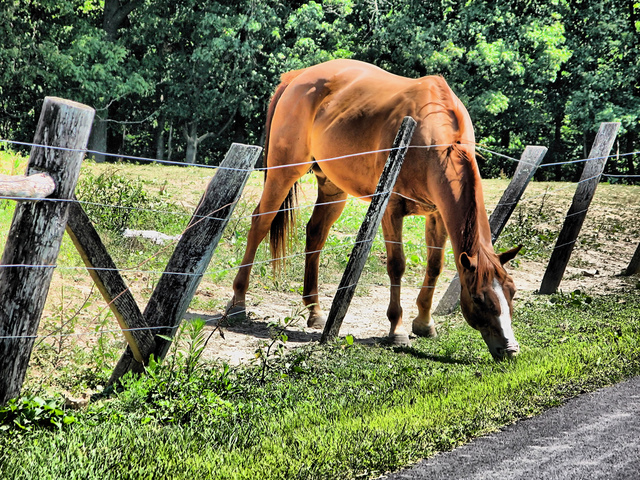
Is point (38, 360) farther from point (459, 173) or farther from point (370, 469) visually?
point (459, 173)

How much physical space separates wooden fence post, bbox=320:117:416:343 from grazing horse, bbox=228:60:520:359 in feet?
0.70

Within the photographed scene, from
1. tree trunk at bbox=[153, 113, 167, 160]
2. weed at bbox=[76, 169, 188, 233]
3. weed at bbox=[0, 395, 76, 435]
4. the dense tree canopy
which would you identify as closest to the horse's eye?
weed at bbox=[0, 395, 76, 435]

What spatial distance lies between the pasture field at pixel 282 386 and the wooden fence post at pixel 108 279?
255 millimetres

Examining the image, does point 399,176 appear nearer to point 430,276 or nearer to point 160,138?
point 430,276

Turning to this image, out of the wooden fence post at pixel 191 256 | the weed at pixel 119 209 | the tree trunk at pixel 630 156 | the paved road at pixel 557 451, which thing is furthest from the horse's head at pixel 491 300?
the tree trunk at pixel 630 156

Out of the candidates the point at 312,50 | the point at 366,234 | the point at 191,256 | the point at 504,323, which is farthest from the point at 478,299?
the point at 312,50

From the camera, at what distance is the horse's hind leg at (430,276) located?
20.4 feet

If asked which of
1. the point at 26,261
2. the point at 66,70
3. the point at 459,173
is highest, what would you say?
the point at 459,173

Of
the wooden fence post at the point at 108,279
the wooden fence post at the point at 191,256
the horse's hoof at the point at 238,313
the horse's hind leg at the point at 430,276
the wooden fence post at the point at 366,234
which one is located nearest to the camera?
the wooden fence post at the point at 108,279

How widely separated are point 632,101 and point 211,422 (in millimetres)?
26660

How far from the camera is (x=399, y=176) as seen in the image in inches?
234

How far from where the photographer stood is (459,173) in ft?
17.6

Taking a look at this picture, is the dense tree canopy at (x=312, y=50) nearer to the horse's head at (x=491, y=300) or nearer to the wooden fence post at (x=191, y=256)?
the horse's head at (x=491, y=300)

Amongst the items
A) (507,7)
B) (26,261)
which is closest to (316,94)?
(26,261)
